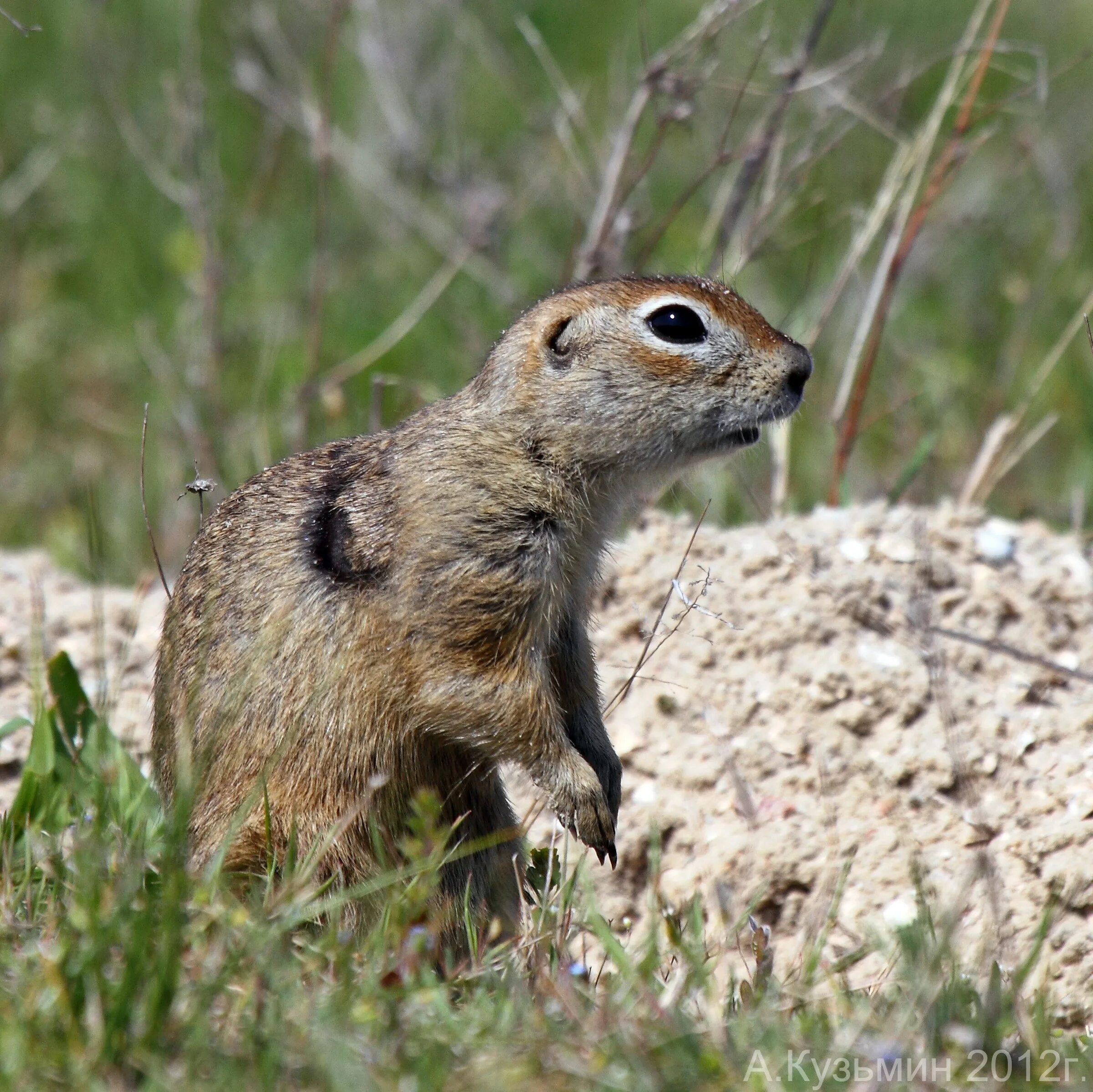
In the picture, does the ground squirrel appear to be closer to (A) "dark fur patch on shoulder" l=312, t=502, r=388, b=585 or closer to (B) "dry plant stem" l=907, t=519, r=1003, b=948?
(A) "dark fur patch on shoulder" l=312, t=502, r=388, b=585

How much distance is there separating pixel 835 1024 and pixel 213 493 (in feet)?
12.9

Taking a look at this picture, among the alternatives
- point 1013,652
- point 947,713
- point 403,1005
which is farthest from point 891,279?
point 403,1005

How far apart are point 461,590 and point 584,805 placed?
0.54 metres

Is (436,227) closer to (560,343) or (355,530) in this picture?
(560,343)

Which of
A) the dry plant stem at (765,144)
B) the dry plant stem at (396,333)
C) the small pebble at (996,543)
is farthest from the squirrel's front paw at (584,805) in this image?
the dry plant stem at (396,333)

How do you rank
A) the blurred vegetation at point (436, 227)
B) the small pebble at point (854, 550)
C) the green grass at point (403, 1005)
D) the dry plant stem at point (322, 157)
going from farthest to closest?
1. the blurred vegetation at point (436, 227)
2. the dry plant stem at point (322, 157)
3. the small pebble at point (854, 550)
4. the green grass at point (403, 1005)

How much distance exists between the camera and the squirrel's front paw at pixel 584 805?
331 cm

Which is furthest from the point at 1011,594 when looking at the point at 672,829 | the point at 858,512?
the point at 672,829

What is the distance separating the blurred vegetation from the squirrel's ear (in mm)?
1231

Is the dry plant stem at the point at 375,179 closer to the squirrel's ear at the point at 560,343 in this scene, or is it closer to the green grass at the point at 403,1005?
the squirrel's ear at the point at 560,343

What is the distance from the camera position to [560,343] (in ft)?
11.6

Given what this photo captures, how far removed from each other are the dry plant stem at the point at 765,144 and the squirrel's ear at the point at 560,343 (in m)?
1.40

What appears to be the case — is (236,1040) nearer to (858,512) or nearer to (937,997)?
(937,997)

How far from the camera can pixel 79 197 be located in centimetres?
827
